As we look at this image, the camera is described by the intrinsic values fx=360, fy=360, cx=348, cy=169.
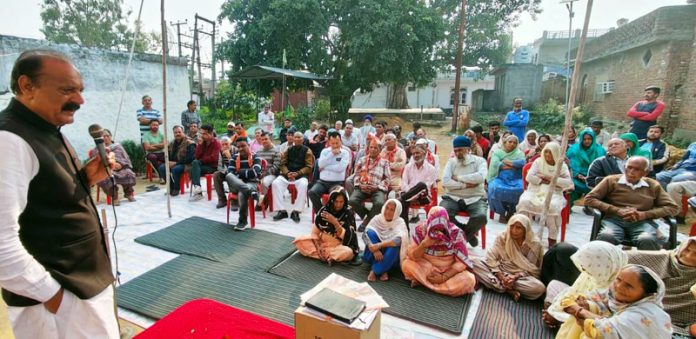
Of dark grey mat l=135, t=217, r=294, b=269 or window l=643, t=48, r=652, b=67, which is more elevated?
window l=643, t=48, r=652, b=67

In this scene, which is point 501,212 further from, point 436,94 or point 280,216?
point 436,94

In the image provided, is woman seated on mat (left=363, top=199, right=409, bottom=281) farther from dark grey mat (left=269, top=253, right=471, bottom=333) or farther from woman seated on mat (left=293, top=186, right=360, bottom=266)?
woman seated on mat (left=293, top=186, right=360, bottom=266)

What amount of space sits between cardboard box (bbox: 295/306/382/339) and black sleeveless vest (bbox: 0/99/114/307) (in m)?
1.10

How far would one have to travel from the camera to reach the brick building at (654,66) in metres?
9.21

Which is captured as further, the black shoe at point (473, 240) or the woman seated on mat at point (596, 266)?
the black shoe at point (473, 240)

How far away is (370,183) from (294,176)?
4.15 ft

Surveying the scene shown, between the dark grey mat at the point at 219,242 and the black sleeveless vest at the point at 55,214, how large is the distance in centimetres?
252

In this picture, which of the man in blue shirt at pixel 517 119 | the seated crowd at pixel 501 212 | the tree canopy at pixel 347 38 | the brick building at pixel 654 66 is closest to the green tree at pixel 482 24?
the tree canopy at pixel 347 38

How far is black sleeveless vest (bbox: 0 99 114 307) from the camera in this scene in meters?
1.20

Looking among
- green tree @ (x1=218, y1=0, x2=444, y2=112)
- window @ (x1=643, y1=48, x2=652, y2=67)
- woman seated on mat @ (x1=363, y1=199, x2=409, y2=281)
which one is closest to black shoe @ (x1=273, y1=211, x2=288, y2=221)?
woman seated on mat @ (x1=363, y1=199, x2=409, y2=281)

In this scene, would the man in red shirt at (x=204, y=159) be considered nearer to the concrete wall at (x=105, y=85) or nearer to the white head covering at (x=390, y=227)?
the concrete wall at (x=105, y=85)

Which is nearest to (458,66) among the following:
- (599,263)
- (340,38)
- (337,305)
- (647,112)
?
(340,38)

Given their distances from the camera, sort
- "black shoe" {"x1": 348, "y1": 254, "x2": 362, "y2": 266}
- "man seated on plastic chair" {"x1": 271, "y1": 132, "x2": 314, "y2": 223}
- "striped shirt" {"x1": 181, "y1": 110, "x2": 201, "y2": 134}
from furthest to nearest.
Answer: "striped shirt" {"x1": 181, "y1": 110, "x2": 201, "y2": 134}, "man seated on plastic chair" {"x1": 271, "y1": 132, "x2": 314, "y2": 223}, "black shoe" {"x1": 348, "y1": 254, "x2": 362, "y2": 266}

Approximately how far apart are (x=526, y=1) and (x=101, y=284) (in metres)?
19.6
